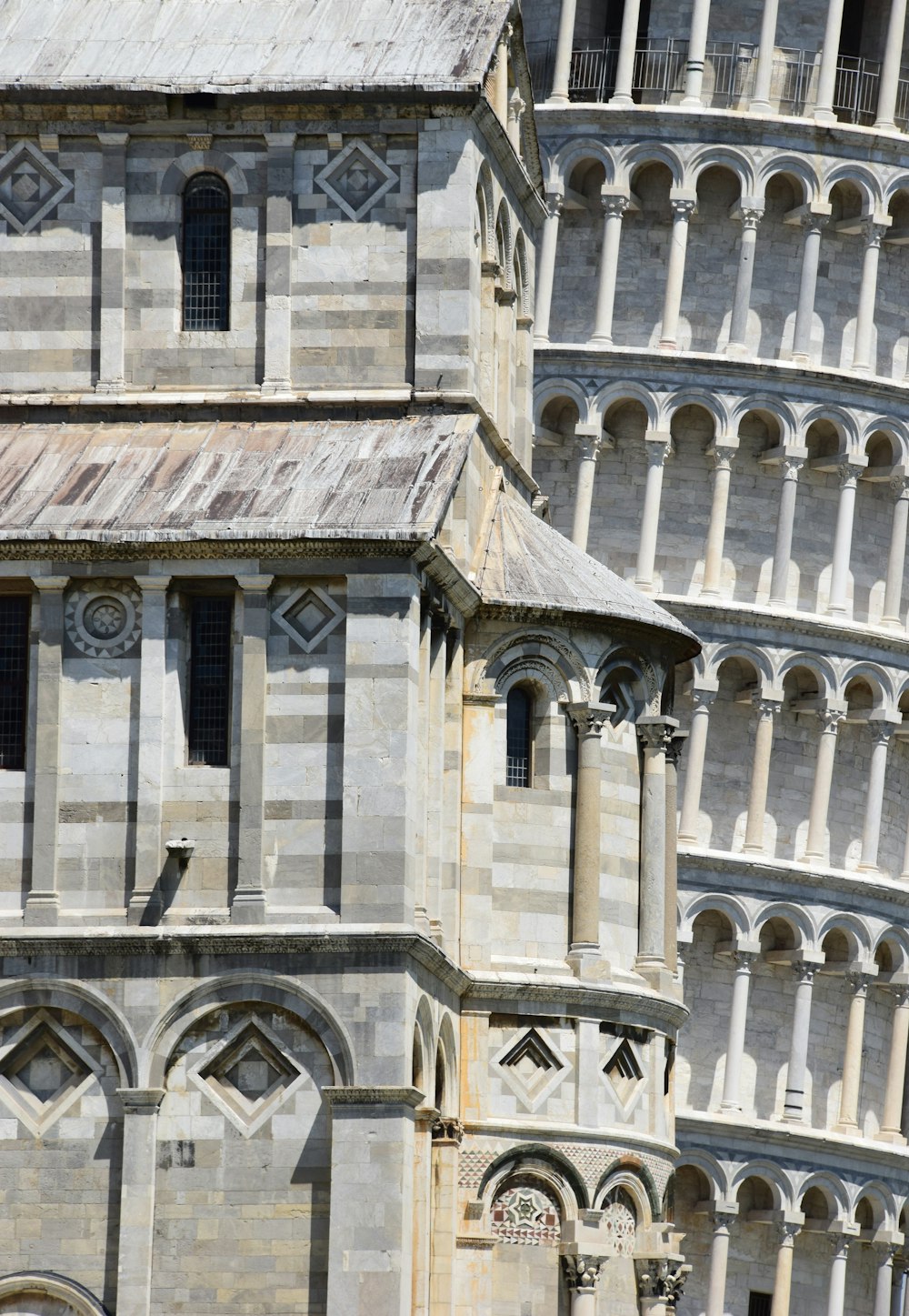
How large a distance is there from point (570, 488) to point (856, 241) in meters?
9.46

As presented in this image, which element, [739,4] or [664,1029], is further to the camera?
[739,4]

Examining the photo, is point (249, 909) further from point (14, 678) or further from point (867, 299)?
point (867, 299)

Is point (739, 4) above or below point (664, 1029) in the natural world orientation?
above

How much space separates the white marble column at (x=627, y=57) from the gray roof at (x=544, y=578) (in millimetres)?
31309

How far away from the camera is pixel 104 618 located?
49.4 m

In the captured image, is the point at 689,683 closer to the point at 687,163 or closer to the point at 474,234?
the point at 687,163

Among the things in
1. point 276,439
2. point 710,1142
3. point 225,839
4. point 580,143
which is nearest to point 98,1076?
point 225,839

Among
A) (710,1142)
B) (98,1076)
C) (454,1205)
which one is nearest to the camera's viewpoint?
(98,1076)

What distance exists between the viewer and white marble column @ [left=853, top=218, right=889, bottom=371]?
3381 inches

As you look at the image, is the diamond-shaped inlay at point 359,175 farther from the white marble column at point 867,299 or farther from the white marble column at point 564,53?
the white marble column at point 867,299

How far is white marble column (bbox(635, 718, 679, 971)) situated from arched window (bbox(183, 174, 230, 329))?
8.91 m

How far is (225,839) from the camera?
→ 159ft

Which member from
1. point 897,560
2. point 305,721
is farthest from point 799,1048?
point 305,721

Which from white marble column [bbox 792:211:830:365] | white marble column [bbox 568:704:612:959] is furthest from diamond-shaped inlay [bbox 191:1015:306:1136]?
white marble column [bbox 792:211:830:365]
